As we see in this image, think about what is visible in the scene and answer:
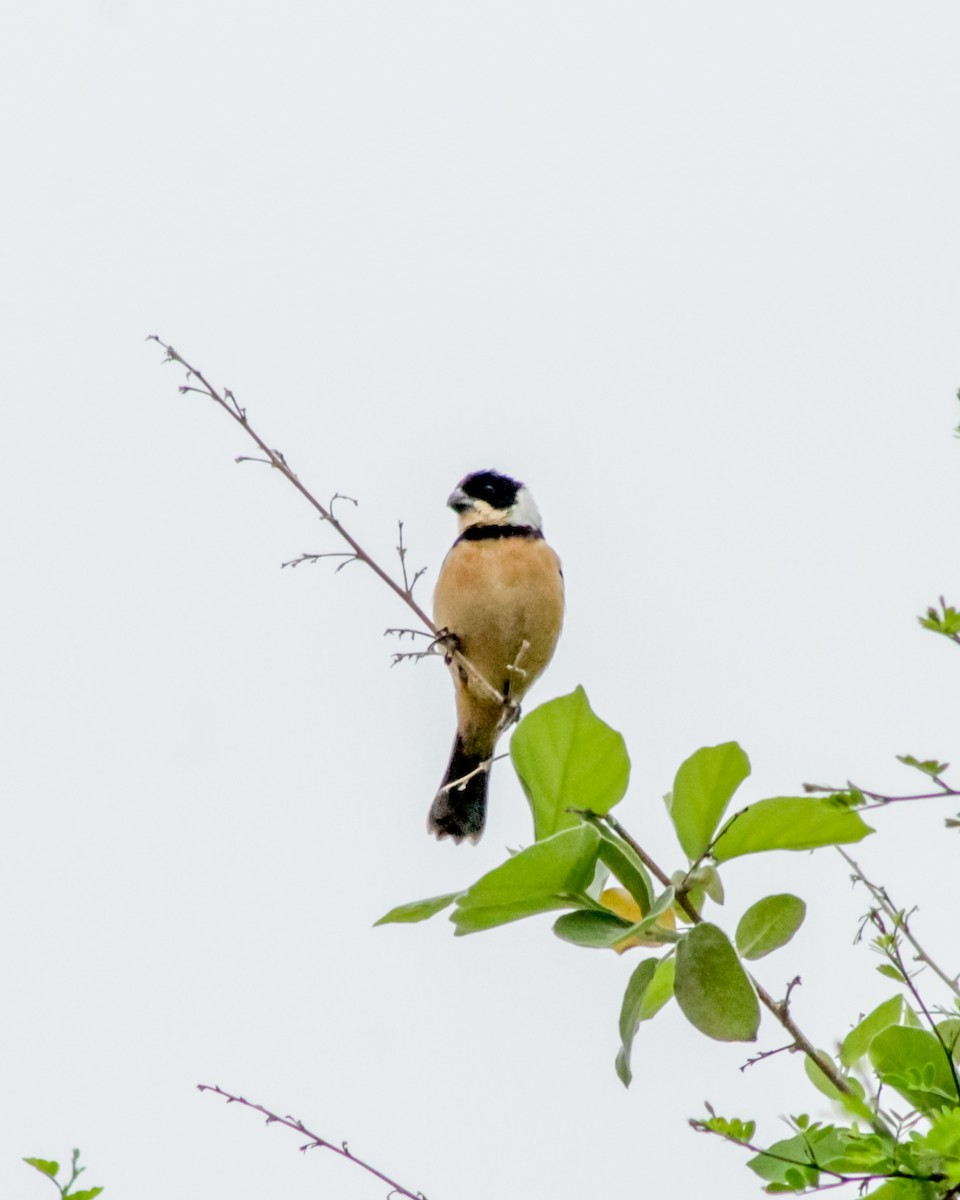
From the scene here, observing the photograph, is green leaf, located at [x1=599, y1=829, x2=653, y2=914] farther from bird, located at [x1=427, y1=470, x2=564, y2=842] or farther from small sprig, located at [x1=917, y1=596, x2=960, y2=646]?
bird, located at [x1=427, y1=470, x2=564, y2=842]

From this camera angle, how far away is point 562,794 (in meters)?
1.77

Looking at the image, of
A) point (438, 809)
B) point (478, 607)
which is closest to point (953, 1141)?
point (478, 607)

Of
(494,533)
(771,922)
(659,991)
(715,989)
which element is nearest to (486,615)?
(494,533)

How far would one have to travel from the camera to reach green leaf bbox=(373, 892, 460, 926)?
164cm

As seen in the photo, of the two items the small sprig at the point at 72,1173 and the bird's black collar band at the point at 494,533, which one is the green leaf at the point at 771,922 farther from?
the bird's black collar band at the point at 494,533

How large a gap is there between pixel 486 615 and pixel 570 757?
3869 mm

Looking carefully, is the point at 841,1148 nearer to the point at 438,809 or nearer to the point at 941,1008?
the point at 941,1008

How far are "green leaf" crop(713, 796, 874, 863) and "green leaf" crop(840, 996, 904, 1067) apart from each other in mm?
304

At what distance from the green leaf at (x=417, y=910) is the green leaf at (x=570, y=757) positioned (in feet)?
0.60

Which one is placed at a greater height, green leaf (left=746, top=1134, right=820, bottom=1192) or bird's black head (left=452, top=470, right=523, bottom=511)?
bird's black head (left=452, top=470, right=523, bottom=511)

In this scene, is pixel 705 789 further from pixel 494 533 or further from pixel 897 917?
pixel 494 533

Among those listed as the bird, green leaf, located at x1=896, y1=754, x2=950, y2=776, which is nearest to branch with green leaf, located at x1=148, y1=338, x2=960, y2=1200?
green leaf, located at x1=896, y1=754, x2=950, y2=776

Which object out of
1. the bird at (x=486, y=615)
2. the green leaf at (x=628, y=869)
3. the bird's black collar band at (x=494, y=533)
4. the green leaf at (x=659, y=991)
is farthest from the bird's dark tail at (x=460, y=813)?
the green leaf at (x=628, y=869)

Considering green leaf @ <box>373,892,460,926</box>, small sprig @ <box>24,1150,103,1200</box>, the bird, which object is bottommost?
small sprig @ <box>24,1150,103,1200</box>
